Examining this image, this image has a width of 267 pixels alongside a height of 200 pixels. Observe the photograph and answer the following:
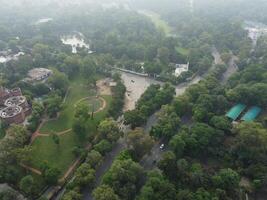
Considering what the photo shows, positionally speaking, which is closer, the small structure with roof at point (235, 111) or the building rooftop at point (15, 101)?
the small structure with roof at point (235, 111)

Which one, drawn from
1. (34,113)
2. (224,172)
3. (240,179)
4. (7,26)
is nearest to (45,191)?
(34,113)

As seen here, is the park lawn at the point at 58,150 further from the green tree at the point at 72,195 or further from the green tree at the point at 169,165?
the green tree at the point at 169,165

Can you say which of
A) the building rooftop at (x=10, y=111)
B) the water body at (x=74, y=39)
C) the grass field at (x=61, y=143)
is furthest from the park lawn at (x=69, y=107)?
the water body at (x=74, y=39)

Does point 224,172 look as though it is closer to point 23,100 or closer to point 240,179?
point 240,179

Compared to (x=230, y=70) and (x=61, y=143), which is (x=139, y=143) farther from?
(x=230, y=70)

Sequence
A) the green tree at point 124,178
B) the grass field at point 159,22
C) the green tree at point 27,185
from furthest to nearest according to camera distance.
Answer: the grass field at point 159,22
the green tree at point 27,185
the green tree at point 124,178
